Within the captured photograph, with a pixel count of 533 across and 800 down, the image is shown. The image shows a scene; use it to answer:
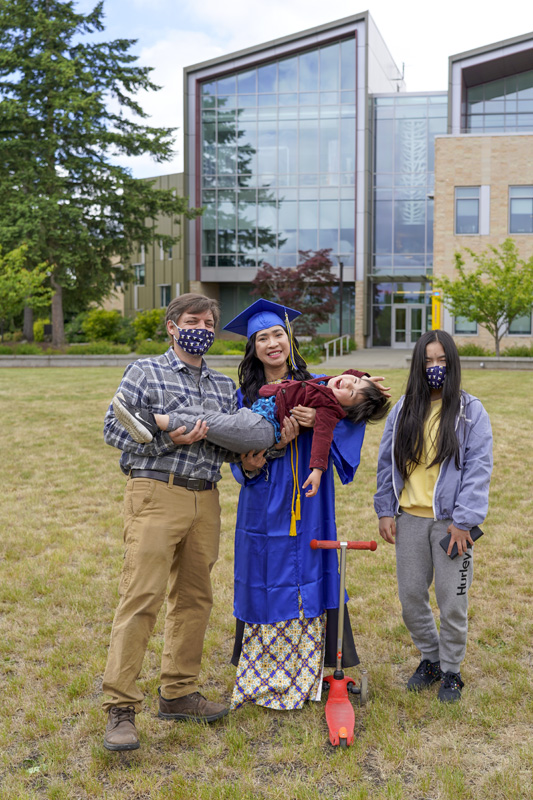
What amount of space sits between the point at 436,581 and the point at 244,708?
1194 millimetres

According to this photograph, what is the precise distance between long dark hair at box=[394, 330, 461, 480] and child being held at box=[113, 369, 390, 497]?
0.24 metres

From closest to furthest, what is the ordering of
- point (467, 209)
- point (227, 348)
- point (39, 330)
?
point (227, 348) < point (467, 209) < point (39, 330)

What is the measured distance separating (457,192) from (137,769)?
30.2 m

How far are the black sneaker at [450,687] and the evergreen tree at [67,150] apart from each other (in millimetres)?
28610

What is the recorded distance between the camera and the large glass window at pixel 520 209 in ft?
98.3

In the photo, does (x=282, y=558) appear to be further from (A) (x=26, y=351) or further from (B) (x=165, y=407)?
(A) (x=26, y=351)

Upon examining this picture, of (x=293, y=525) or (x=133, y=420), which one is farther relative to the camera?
(x=293, y=525)

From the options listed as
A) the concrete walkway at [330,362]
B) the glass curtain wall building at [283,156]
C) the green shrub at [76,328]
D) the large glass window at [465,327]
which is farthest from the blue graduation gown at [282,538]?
the green shrub at [76,328]

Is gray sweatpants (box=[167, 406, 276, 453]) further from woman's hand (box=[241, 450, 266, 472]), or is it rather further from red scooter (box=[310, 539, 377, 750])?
red scooter (box=[310, 539, 377, 750])

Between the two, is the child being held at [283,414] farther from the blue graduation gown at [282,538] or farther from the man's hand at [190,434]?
the blue graduation gown at [282,538]

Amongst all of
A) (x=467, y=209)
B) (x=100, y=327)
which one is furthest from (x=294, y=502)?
(x=100, y=327)

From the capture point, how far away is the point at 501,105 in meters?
34.2

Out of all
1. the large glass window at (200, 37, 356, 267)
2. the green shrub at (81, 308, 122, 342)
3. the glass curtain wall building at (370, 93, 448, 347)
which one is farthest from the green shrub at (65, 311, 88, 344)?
the glass curtain wall building at (370, 93, 448, 347)

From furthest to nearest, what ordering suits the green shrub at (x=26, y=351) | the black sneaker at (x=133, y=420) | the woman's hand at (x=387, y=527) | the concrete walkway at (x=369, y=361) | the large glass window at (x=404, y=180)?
the large glass window at (x=404, y=180) → the green shrub at (x=26, y=351) → the concrete walkway at (x=369, y=361) → the woman's hand at (x=387, y=527) → the black sneaker at (x=133, y=420)
